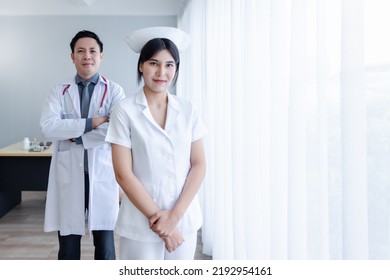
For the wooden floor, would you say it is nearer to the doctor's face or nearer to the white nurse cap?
the doctor's face

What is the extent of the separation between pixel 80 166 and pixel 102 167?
11 cm

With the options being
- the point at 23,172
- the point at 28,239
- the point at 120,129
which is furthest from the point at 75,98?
the point at 23,172

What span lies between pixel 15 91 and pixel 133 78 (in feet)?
5.16

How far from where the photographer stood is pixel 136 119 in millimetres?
1223

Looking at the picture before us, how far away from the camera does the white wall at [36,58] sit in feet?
15.6

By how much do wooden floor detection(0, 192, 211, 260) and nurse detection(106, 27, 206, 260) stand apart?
153 centimetres

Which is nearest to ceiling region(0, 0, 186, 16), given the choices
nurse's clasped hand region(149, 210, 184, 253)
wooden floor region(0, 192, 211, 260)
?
wooden floor region(0, 192, 211, 260)

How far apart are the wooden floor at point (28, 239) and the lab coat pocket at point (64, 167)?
42.9 inches

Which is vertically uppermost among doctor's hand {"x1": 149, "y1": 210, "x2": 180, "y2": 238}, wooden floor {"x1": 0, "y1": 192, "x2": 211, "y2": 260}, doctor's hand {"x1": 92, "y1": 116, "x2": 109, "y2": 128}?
doctor's hand {"x1": 92, "y1": 116, "x2": 109, "y2": 128}

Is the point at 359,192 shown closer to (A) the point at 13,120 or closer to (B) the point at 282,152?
(B) the point at 282,152

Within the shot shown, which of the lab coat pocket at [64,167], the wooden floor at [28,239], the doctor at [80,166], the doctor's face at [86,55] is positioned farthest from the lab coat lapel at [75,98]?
the wooden floor at [28,239]

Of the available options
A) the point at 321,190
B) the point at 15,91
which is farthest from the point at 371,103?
the point at 15,91

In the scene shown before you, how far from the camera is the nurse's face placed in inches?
48.1

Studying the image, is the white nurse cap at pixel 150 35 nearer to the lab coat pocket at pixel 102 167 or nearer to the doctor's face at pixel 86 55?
the doctor's face at pixel 86 55
